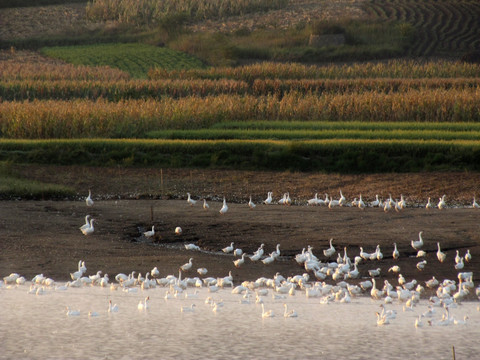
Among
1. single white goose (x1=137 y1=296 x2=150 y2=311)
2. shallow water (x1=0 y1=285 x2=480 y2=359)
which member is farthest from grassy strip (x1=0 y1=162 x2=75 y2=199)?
single white goose (x1=137 y1=296 x2=150 y2=311)

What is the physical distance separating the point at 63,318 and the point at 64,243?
203 inches

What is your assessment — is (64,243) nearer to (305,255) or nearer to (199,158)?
(305,255)

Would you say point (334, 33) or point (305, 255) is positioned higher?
point (334, 33)

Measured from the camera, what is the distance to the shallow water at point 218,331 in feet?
32.6

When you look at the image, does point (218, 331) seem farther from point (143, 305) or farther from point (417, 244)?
point (417, 244)

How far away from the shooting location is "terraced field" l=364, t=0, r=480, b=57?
2963 inches

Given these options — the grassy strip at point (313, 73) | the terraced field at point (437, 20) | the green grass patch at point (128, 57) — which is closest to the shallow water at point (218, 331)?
the grassy strip at point (313, 73)

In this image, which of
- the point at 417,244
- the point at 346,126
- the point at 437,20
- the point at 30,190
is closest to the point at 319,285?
the point at 417,244

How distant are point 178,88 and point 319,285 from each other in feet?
105

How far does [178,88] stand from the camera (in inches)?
1725

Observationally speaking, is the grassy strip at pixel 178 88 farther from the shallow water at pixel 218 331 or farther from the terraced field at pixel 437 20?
the shallow water at pixel 218 331

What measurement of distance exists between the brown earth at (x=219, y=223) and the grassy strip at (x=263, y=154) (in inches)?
30.7

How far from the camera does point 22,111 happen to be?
1240 inches

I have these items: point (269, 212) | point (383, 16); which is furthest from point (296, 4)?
point (269, 212)
